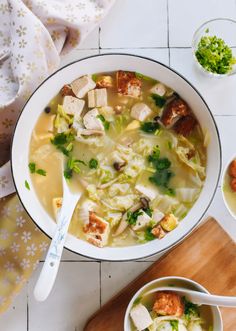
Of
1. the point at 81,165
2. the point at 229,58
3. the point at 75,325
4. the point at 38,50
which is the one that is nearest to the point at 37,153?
the point at 81,165

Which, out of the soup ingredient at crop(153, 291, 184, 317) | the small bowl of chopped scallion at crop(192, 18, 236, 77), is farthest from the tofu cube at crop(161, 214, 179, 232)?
the small bowl of chopped scallion at crop(192, 18, 236, 77)

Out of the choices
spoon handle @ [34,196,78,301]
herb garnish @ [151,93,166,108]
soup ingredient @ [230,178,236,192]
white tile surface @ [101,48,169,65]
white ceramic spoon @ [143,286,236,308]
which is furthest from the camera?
white tile surface @ [101,48,169,65]

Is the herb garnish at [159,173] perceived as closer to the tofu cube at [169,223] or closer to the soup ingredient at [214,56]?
the tofu cube at [169,223]

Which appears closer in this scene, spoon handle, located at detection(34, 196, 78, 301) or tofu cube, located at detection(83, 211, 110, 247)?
spoon handle, located at detection(34, 196, 78, 301)

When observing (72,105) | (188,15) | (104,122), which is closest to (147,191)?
(104,122)

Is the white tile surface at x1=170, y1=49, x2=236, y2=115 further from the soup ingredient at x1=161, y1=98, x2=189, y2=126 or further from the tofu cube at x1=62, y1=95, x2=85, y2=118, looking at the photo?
A: the tofu cube at x1=62, y1=95, x2=85, y2=118

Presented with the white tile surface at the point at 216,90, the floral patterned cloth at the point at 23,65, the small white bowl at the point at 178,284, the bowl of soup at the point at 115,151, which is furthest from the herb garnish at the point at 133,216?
the white tile surface at the point at 216,90
